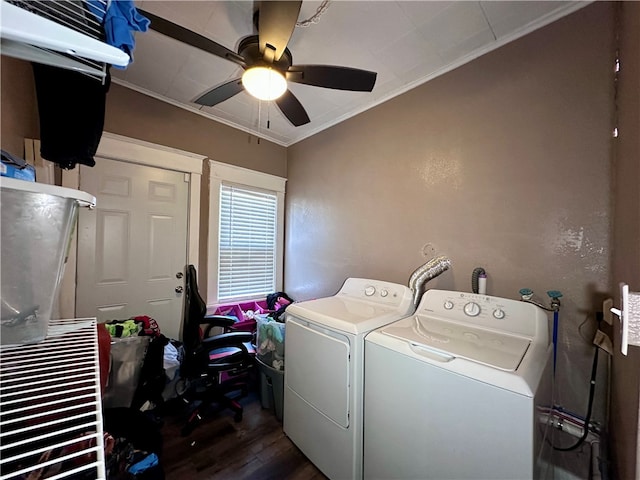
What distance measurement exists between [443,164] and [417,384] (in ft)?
5.21

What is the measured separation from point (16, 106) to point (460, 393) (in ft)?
8.34

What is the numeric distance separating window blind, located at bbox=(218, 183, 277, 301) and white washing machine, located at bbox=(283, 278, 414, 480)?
1.48 metres

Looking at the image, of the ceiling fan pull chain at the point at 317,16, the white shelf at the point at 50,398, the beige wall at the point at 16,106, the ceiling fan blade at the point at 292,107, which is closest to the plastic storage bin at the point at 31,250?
the white shelf at the point at 50,398

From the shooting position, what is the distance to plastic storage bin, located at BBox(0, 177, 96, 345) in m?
0.51

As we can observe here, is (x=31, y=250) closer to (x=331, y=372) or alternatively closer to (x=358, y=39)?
(x=331, y=372)

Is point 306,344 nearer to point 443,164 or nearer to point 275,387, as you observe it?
point 275,387

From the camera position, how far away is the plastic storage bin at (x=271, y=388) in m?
2.04

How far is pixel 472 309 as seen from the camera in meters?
1.45

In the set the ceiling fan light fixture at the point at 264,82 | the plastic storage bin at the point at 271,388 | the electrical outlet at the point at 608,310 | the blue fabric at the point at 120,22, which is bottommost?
the plastic storage bin at the point at 271,388

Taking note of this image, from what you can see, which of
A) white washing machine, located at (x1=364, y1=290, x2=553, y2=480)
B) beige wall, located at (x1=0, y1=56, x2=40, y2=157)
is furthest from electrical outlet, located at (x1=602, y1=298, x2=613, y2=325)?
beige wall, located at (x1=0, y1=56, x2=40, y2=157)

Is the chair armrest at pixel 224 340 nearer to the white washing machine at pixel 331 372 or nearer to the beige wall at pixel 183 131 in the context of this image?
the white washing machine at pixel 331 372

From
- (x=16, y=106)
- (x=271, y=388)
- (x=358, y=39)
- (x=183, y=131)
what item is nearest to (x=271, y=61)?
(x=358, y=39)

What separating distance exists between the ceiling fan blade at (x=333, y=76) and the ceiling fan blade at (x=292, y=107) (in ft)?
0.55

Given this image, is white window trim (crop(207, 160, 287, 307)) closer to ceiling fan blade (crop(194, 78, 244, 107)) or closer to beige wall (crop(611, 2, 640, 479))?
ceiling fan blade (crop(194, 78, 244, 107))
